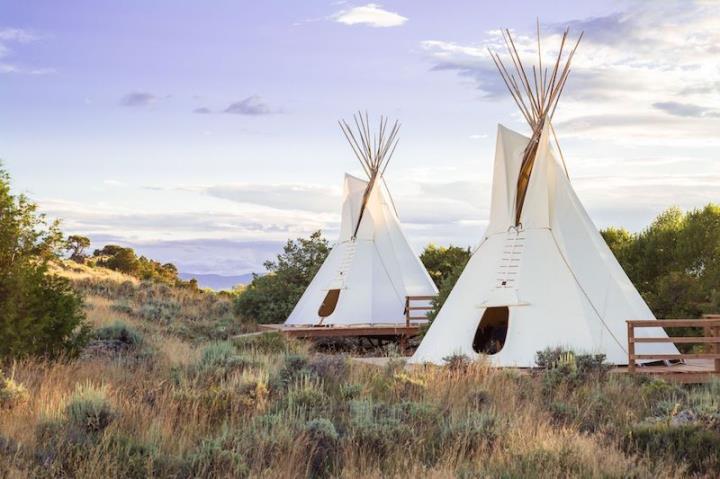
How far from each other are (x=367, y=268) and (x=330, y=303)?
1.72 meters

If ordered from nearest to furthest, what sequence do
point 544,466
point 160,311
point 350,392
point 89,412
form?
point 544,466, point 89,412, point 350,392, point 160,311

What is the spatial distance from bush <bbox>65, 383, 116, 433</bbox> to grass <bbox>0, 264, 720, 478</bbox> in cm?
1

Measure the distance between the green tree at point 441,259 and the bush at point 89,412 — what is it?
18385mm

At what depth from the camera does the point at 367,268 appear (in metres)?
21.1

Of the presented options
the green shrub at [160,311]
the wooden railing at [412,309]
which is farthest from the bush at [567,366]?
the green shrub at [160,311]

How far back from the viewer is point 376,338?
20922 millimetres

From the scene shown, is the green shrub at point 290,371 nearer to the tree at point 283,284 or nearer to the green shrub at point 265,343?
the green shrub at point 265,343

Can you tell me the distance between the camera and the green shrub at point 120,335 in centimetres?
1398

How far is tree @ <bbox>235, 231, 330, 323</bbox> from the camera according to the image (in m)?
24.9

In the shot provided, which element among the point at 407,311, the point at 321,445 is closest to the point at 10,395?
the point at 321,445

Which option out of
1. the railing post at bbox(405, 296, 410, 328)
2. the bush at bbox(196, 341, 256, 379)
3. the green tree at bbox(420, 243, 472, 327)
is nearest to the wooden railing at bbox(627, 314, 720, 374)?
the bush at bbox(196, 341, 256, 379)

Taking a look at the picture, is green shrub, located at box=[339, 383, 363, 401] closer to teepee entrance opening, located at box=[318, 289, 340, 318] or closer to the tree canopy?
the tree canopy

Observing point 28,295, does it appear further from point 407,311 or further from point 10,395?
point 407,311

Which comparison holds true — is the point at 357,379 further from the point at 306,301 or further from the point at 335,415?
the point at 306,301
